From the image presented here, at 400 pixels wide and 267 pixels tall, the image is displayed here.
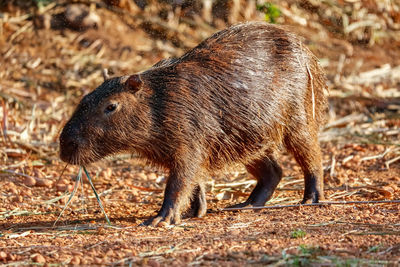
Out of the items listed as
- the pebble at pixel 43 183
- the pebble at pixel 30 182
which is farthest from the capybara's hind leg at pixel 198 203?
the pebble at pixel 30 182

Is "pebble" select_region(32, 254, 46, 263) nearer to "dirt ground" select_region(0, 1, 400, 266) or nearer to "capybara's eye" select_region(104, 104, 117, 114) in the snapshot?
"dirt ground" select_region(0, 1, 400, 266)

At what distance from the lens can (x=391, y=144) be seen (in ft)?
25.8

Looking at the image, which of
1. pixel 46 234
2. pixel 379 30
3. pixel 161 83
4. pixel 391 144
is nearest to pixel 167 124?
pixel 161 83

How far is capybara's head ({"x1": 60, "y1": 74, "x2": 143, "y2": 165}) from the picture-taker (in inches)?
213

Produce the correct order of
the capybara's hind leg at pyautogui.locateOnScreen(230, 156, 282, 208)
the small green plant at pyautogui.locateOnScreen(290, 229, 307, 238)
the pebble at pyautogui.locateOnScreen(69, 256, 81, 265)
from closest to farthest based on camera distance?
the pebble at pyautogui.locateOnScreen(69, 256, 81, 265), the small green plant at pyautogui.locateOnScreen(290, 229, 307, 238), the capybara's hind leg at pyautogui.locateOnScreen(230, 156, 282, 208)

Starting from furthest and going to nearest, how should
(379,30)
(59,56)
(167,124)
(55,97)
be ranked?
(379,30) < (59,56) < (55,97) < (167,124)

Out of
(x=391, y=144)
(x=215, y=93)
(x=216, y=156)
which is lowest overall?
(x=391, y=144)

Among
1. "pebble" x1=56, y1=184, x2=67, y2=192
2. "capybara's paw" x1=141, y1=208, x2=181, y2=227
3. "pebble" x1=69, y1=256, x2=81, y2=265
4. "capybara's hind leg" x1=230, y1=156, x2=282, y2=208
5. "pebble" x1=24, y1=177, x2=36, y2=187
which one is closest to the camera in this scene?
"pebble" x1=69, y1=256, x2=81, y2=265

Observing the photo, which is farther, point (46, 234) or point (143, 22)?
point (143, 22)

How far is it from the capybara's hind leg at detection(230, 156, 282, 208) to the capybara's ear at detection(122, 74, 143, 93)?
58.8 inches

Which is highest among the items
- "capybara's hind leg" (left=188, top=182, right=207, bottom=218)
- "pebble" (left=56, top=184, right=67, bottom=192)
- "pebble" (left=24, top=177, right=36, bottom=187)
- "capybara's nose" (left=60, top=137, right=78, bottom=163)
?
"capybara's nose" (left=60, top=137, right=78, bottom=163)

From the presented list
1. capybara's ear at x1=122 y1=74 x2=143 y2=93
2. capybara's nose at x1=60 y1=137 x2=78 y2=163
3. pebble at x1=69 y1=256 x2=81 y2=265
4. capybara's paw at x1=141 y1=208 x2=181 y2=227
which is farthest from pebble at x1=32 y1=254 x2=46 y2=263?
capybara's ear at x1=122 y1=74 x2=143 y2=93

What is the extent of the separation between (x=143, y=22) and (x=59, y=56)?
1.75m

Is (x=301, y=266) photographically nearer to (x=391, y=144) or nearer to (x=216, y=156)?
(x=216, y=156)
